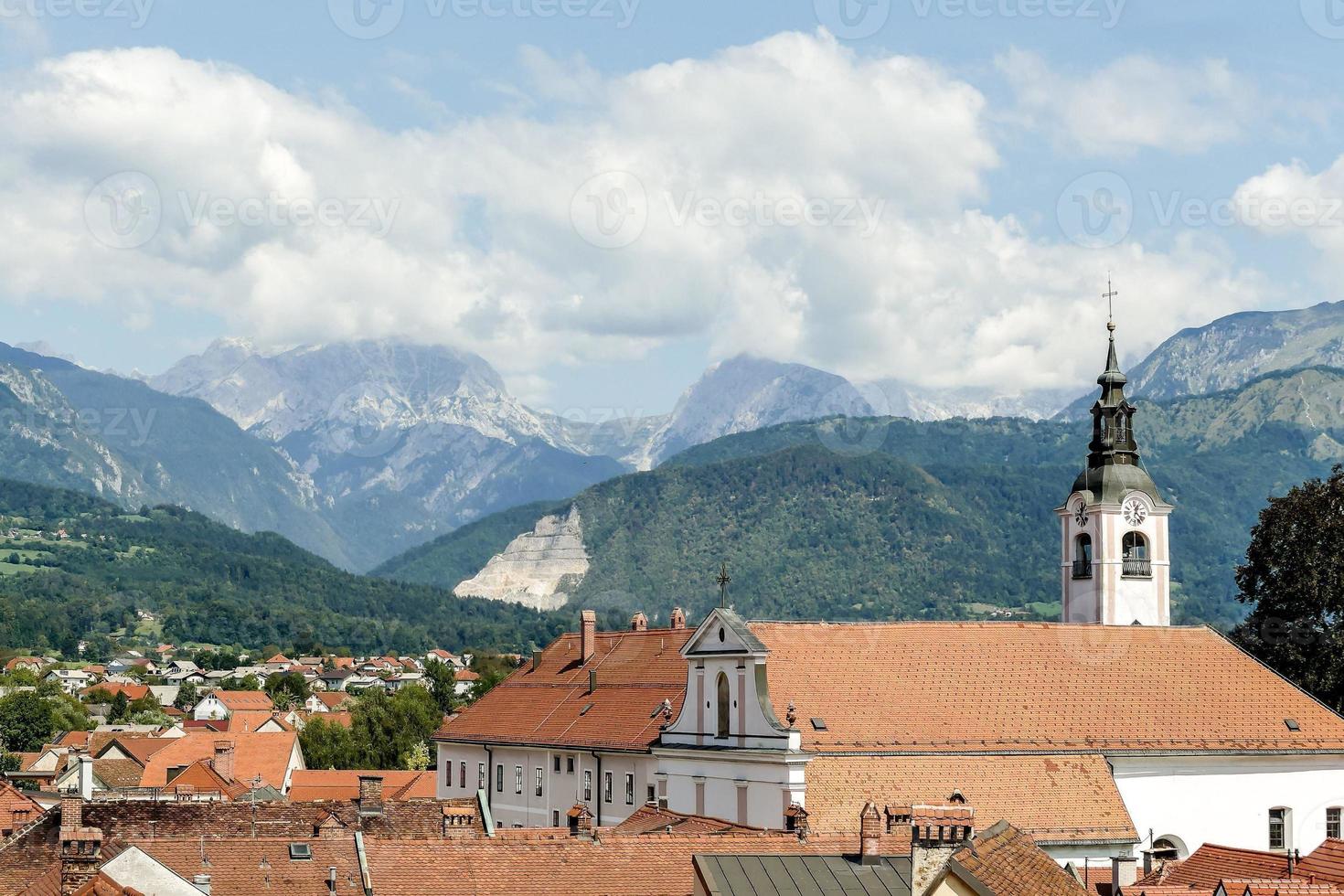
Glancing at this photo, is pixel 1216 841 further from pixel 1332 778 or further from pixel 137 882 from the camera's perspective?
pixel 137 882

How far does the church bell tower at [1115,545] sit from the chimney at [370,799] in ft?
105

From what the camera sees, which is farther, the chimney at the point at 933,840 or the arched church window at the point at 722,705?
the arched church window at the point at 722,705

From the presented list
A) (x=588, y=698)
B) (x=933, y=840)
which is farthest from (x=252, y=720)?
(x=933, y=840)

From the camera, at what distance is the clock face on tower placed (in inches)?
2709

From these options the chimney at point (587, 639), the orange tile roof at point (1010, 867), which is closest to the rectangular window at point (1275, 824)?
the orange tile roof at point (1010, 867)

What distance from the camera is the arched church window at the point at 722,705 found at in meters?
54.9

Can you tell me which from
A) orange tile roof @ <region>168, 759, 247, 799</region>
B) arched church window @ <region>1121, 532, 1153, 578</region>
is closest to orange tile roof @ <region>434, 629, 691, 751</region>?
arched church window @ <region>1121, 532, 1153, 578</region>

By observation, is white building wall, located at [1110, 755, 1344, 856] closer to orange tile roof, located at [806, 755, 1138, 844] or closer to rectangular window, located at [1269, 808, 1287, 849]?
rectangular window, located at [1269, 808, 1287, 849]


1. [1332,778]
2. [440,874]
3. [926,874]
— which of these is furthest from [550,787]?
[926,874]

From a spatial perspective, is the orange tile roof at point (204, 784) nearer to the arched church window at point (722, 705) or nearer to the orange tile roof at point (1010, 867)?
the arched church window at point (722, 705)

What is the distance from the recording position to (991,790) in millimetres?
51406

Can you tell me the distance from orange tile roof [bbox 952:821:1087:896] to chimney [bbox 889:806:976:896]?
11.8 inches

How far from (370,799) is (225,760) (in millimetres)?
71854

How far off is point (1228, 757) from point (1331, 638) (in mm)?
17025
